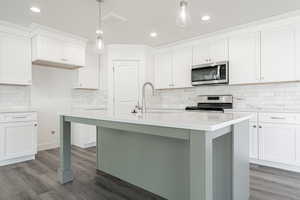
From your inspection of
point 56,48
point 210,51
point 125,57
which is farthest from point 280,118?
point 56,48

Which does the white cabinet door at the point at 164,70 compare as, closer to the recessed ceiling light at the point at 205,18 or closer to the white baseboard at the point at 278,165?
the recessed ceiling light at the point at 205,18

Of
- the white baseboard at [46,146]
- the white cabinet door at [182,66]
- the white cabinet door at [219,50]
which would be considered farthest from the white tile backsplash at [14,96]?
the white cabinet door at [219,50]

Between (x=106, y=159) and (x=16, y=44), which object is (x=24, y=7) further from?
(x=106, y=159)

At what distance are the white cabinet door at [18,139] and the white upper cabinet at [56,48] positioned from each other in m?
1.25

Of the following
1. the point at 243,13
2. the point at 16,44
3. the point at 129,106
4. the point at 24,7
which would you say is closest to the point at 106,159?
the point at 129,106

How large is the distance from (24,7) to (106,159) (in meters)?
2.47

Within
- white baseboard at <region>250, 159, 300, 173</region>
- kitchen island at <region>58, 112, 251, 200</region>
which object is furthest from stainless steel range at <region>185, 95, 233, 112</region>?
kitchen island at <region>58, 112, 251, 200</region>

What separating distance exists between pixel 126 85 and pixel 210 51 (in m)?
2.05

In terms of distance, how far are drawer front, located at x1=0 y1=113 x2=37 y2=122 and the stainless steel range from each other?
3.12 metres

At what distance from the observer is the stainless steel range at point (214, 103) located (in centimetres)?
354

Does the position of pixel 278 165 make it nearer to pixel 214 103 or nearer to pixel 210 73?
pixel 214 103

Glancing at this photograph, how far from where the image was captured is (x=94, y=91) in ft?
15.7

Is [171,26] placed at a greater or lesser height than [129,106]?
greater

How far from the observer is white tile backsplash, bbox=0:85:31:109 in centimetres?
333
